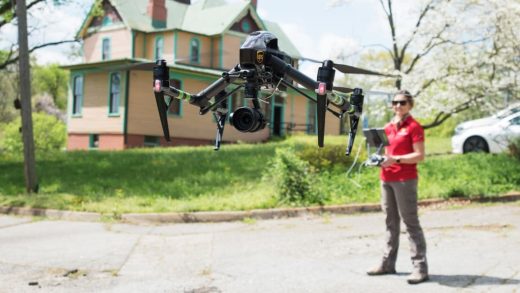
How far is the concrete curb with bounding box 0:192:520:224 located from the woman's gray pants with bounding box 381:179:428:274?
5.44m

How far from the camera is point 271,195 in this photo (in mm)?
14008

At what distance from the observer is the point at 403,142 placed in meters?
7.06

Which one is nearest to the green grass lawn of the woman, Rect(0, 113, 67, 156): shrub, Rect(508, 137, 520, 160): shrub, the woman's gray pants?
Rect(508, 137, 520, 160): shrub

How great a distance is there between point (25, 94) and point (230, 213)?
248 inches

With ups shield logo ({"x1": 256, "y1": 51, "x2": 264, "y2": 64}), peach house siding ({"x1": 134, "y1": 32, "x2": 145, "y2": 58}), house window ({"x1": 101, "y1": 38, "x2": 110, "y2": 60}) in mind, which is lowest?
ups shield logo ({"x1": 256, "y1": 51, "x2": 264, "y2": 64})

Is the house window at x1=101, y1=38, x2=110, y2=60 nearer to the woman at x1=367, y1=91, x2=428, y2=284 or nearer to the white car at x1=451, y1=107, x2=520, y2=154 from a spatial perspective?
the white car at x1=451, y1=107, x2=520, y2=154

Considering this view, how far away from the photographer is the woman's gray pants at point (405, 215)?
23.6 feet

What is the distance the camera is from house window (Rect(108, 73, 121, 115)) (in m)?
29.7

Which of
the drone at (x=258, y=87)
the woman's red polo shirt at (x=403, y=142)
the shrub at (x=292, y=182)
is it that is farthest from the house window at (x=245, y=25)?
the shrub at (x=292, y=182)

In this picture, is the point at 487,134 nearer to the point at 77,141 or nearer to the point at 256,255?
the point at 256,255

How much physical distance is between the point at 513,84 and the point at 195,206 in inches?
467

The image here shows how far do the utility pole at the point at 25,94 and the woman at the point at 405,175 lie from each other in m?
10.7

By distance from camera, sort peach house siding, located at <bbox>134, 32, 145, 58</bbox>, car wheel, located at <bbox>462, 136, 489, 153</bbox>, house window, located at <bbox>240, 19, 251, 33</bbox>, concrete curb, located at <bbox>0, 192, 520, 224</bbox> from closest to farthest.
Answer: house window, located at <bbox>240, 19, 251, 33</bbox>
concrete curb, located at <bbox>0, 192, 520, 224</bbox>
car wheel, located at <bbox>462, 136, 489, 153</bbox>
peach house siding, located at <bbox>134, 32, 145, 58</bbox>

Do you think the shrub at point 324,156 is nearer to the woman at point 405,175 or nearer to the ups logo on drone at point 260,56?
the woman at point 405,175
